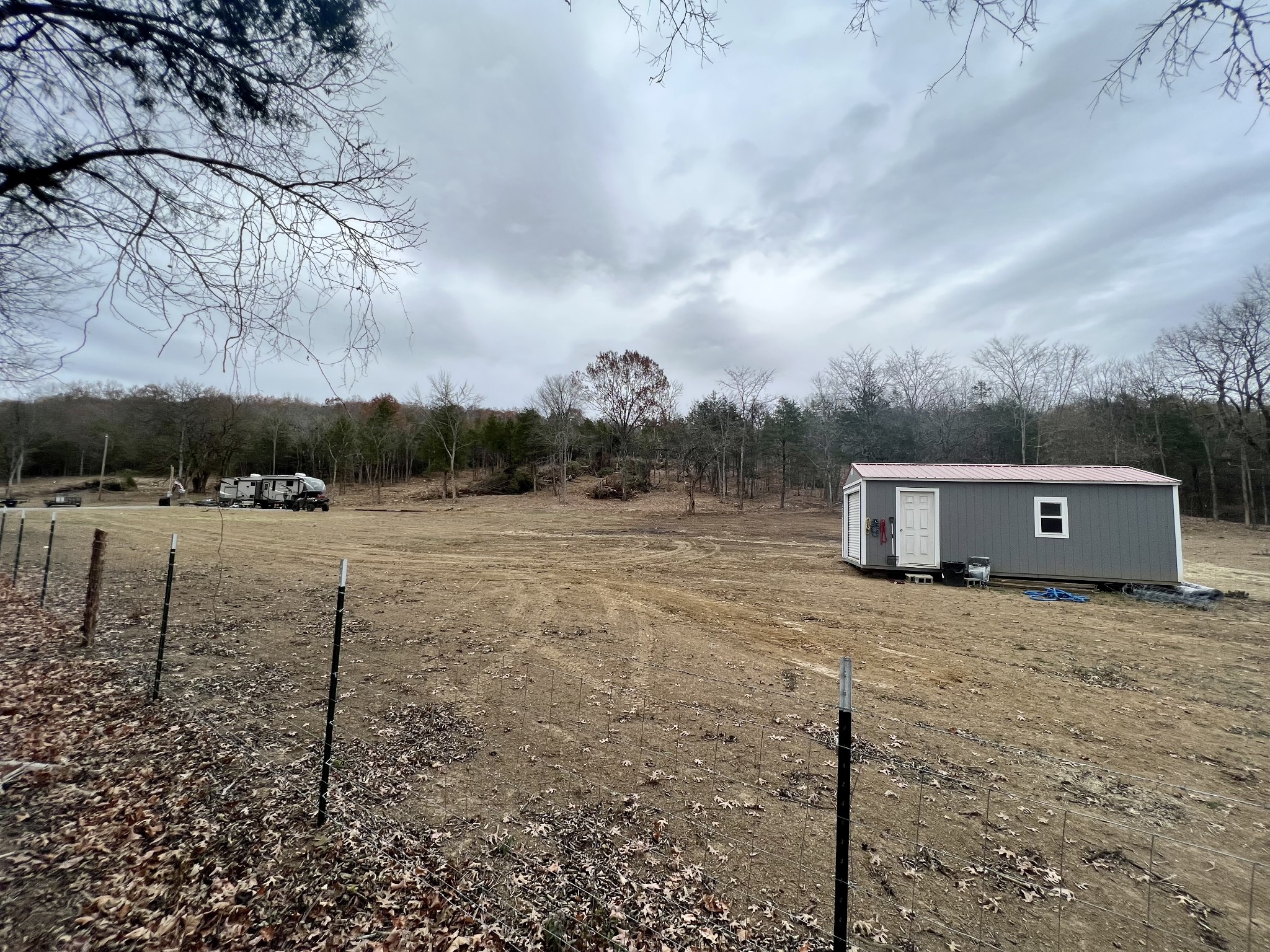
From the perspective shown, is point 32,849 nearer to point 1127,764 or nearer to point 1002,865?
point 1002,865

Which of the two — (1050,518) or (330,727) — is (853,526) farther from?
(330,727)

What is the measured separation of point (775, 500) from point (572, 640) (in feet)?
99.9

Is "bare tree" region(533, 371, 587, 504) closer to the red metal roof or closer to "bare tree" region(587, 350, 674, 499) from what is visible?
"bare tree" region(587, 350, 674, 499)

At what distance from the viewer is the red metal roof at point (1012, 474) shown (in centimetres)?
1255

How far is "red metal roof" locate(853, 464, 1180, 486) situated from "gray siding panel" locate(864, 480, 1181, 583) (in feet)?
0.45

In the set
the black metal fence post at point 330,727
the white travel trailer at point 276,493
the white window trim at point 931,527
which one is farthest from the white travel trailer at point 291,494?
the black metal fence post at point 330,727

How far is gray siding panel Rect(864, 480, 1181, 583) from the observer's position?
39.9 feet

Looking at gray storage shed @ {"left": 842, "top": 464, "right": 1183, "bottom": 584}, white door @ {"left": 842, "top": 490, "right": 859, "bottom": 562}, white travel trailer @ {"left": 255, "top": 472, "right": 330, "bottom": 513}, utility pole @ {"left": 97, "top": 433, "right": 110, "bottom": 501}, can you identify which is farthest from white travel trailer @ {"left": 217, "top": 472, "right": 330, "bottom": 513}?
gray storage shed @ {"left": 842, "top": 464, "right": 1183, "bottom": 584}

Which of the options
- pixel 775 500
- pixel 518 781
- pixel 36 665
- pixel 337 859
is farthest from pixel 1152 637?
pixel 775 500

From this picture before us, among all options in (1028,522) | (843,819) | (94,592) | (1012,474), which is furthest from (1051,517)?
(94,592)

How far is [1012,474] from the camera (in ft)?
44.1

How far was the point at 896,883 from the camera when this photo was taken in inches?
104

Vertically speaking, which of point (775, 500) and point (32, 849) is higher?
point (775, 500)

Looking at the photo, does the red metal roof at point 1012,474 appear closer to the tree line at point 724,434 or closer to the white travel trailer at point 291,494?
the tree line at point 724,434
